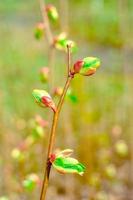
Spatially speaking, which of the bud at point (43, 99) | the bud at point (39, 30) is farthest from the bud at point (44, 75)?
the bud at point (43, 99)

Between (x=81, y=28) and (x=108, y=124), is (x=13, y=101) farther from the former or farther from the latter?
(x=81, y=28)

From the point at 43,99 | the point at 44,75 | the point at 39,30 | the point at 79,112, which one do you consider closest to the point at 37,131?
the point at 44,75

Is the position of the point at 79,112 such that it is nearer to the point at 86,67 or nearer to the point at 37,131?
the point at 37,131

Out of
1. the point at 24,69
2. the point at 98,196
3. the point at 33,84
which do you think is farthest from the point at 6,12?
the point at 98,196

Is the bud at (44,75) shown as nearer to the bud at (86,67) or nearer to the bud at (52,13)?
the bud at (52,13)

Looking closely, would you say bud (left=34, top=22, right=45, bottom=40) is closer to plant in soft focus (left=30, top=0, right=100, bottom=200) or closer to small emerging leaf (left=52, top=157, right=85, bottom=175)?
plant in soft focus (left=30, top=0, right=100, bottom=200)
